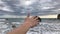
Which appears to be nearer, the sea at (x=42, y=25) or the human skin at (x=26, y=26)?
the human skin at (x=26, y=26)

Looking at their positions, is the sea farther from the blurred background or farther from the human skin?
the human skin

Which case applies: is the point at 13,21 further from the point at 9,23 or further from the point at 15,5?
the point at 15,5

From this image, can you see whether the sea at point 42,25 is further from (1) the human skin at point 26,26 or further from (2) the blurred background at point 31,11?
(1) the human skin at point 26,26

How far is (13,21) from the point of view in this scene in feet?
6.91

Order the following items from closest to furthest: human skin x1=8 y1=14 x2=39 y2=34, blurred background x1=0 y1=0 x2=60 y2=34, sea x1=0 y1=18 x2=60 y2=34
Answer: human skin x1=8 y1=14 x2=39 y2=34 → sea x1=0 y1=18 x2=60 y2=34 → blurred background x1=0 y1=0 x2=60 y2=34

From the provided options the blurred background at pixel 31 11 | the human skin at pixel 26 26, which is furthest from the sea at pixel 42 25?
the human skin at pixel 26 26

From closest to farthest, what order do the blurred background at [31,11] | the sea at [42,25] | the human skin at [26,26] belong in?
1. the human skin at [26,26]
2. the sea at [42,25]
3. the blurred background at [31,11]

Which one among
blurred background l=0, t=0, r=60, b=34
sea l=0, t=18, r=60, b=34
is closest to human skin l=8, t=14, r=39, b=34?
sea l=0, t=18, r=60, b=34

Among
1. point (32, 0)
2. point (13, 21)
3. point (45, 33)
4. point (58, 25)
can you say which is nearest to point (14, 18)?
point (13, 21)

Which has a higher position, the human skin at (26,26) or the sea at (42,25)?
the human skin at (26,26)

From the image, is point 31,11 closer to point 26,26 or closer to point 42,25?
point 42,25

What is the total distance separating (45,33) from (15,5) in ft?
2.23

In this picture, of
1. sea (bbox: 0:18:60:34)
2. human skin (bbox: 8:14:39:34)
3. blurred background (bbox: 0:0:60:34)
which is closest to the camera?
human skin (bbox: 8:14:39:34)

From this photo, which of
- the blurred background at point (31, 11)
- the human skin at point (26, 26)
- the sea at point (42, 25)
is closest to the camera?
the human skin at point (26, 26)
